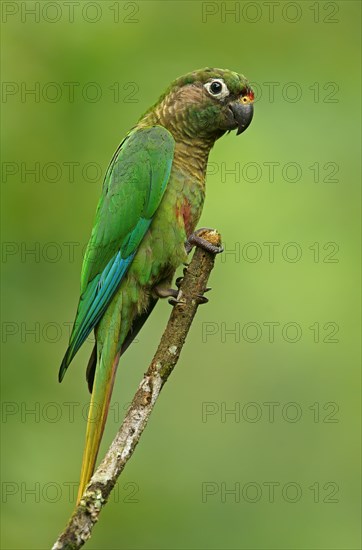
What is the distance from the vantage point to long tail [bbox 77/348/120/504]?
13.4ft

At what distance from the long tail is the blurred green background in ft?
5.10

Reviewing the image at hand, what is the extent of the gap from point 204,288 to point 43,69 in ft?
11.0

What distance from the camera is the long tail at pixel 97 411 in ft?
13.4

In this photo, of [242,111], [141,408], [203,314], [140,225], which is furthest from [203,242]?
[203,314]

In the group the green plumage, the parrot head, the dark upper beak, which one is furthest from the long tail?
the dark upper beak

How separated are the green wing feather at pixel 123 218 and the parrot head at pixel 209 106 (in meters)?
0.28

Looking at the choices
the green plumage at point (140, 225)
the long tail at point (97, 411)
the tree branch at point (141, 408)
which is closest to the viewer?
the tree branch at point (141, 408)

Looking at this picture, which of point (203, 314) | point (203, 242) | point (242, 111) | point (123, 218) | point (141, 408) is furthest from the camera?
point (203, 314)

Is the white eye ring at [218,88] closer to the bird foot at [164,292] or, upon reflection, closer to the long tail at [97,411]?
the bird foot at [164,292]

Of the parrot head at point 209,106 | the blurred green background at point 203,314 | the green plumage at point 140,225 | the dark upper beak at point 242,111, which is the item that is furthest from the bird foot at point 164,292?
the blurred green background at point 203,314

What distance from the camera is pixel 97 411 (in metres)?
4.30

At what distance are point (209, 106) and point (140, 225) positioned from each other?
83cm

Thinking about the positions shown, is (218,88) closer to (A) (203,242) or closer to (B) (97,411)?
(A) (203,242)

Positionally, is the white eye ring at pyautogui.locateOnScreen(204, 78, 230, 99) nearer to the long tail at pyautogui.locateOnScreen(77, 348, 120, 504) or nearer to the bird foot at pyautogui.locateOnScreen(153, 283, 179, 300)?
the bird foot at pyautogui.locateOnScreen(153, 283, 179, 300)
